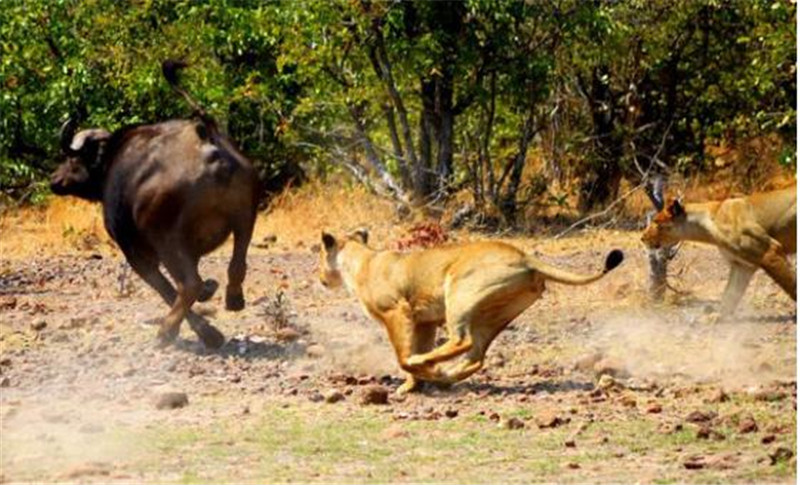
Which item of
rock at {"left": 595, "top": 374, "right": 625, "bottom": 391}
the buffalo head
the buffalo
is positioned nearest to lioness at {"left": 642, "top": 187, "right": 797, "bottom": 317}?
rock at {"left": 595, "top": 374, "right": 625, "bottom": 391}

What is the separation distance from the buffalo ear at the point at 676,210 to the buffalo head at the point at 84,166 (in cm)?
395

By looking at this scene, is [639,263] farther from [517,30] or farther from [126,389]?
[126,389]

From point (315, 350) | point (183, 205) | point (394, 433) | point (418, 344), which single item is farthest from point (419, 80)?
point (394, 433)

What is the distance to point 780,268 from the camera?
13320 millimetres

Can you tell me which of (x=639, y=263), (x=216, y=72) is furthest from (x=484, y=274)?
(x=216, y=72)

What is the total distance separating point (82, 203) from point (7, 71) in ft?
5.48

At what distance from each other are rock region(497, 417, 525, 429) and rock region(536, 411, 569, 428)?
0.28ft

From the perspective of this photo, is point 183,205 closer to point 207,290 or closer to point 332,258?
point 207,290

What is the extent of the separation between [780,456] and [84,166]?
6409 mm

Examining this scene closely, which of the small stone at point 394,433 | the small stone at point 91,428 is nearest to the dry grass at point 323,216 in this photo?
the small stone at point 91,428

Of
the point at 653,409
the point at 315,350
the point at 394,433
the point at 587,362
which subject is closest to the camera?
the point at 394,433

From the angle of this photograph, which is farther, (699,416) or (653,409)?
(653,409)

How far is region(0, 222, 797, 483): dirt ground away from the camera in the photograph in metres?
8.35

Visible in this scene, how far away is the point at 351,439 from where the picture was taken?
9.07 meters
